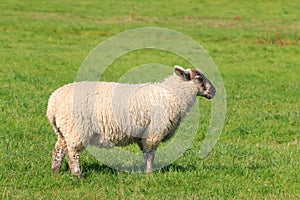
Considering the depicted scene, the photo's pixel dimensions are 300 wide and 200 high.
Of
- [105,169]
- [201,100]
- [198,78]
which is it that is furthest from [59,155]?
[201,100]

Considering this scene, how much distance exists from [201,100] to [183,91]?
715 centimetres

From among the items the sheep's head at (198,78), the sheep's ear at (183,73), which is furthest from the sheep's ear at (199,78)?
the sheep's ear at (183,73)

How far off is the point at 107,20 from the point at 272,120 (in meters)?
25.5

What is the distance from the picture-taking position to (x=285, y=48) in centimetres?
2806

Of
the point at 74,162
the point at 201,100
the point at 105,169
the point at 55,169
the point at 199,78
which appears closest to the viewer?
the point at 74,162

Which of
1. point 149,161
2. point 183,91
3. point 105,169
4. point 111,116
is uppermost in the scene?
point 183,91

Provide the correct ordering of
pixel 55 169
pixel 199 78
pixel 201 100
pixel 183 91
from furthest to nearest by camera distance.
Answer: pixel 201 100, pixel 199 78, pixel 183 91, pixel 55 169

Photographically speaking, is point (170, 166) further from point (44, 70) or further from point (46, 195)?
point (44, 70)

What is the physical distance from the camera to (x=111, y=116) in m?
8.43

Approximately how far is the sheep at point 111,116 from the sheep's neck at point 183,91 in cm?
1

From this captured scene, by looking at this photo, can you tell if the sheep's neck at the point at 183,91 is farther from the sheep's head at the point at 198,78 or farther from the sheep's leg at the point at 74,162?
the sheep's leg at the point at 74,162

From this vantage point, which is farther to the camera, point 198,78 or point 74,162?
point 198,78

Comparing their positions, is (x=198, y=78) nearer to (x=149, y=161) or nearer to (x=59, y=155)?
(x=149, y=161)

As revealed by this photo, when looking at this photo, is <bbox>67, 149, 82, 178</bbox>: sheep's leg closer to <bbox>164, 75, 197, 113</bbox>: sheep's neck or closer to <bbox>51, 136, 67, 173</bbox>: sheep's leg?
<bbox>51, 136, 67, 173</bbox>: sheep's leg
